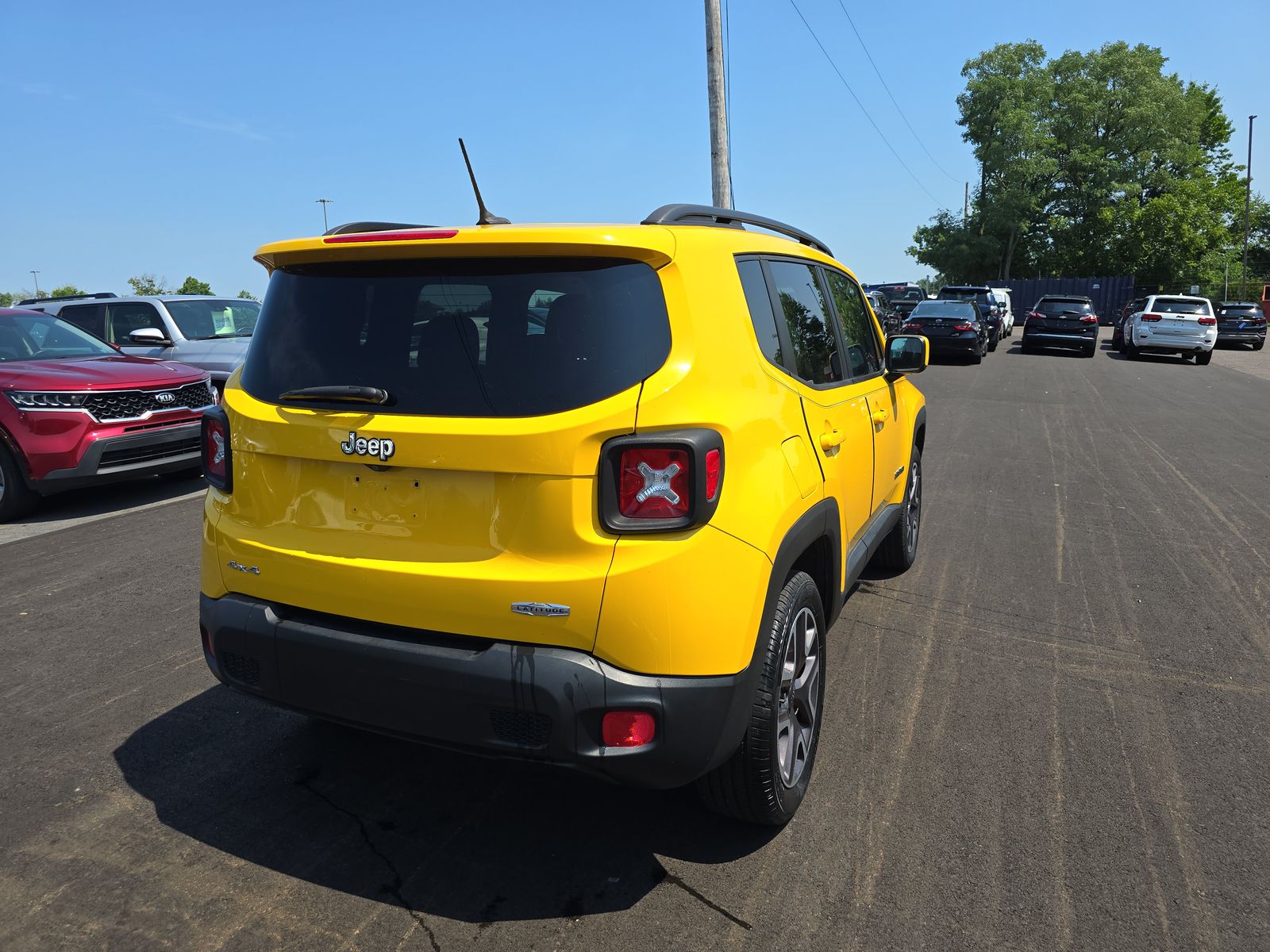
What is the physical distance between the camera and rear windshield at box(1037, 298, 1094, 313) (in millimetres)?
24281

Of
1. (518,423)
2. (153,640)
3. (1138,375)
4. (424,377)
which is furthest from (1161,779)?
(1138,375)

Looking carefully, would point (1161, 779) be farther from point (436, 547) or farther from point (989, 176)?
point (989, 176)

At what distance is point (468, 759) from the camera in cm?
339

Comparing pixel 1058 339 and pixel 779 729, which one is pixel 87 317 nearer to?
pixel 779 729

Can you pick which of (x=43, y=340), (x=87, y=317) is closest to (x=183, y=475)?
(x=43, y=340)

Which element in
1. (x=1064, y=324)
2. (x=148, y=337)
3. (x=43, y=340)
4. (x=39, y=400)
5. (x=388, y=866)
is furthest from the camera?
(x=1064, y=324)

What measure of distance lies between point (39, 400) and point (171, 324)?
3.83 meters

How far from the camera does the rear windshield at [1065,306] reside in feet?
79.7

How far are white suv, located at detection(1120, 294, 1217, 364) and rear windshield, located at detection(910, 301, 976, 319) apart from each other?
467cm

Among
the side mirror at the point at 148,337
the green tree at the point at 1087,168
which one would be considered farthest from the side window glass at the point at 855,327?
the green tree at the point at 1087,168

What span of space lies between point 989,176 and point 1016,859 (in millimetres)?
60136

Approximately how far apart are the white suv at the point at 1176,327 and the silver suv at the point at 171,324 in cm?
2153

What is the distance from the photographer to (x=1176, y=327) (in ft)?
A: 75.5

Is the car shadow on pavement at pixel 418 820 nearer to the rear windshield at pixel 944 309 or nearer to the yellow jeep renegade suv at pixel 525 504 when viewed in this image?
the yellow jeep renegade suv at pixel 525 504
